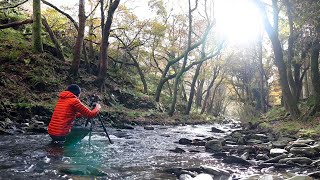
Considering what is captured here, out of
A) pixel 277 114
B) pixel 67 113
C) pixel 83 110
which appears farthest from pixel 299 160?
pixel 277 114

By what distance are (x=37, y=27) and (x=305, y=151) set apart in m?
14.9

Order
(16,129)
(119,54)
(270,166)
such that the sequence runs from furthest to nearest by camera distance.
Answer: (119,54), (16,129), (270,166)

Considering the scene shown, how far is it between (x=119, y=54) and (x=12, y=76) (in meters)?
15.4

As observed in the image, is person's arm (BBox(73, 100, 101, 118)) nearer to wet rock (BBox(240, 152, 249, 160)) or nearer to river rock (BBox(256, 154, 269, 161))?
wet rock (BBox(240, 152, 249, 160))

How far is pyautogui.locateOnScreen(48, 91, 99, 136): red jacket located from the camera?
782 centimetres

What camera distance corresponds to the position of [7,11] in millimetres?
20891

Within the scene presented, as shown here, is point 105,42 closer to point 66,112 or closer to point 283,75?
point 283,75

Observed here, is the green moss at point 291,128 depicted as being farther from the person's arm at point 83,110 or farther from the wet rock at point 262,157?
the person's arm at point 83,110

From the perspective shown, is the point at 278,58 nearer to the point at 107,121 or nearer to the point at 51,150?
the point at 107,121

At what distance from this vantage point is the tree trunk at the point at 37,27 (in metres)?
Answer: 17.0

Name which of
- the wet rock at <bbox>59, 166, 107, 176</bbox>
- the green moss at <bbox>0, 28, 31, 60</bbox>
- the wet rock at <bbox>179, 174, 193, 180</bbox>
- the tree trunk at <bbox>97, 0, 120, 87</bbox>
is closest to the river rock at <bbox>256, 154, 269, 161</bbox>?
the wet rock at <bbox>179, 174, 193, 180</bbox>

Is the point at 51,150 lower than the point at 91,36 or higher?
lower

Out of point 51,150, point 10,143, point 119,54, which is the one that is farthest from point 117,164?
point 119,54

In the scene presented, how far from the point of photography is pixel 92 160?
6961mm
